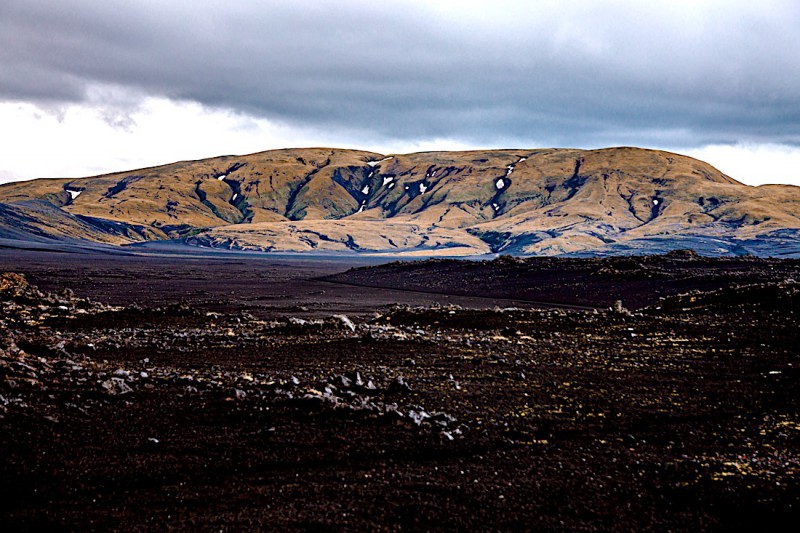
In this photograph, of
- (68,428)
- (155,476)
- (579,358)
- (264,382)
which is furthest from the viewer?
(579,358)

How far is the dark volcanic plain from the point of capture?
27.1 feet

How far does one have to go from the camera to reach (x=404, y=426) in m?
11.5

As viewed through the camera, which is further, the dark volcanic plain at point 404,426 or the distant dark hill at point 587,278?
the distant dark hill at point 587,278

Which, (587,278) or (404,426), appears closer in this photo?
(404,426)

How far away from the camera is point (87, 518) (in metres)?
7.83

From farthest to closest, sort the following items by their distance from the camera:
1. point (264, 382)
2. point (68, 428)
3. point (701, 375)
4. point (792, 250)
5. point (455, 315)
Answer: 1. point (792, 250)
2. point (455, 315)
3. point (701, 375)
4. point (264, 382)
5. point (68, 428)

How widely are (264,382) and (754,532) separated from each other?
32.2 ft

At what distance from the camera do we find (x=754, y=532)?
7.84 m

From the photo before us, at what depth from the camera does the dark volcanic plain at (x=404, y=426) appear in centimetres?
827

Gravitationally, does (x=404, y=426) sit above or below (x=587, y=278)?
above

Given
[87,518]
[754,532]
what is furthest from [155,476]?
[754,532]

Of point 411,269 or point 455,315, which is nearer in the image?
point 455,315

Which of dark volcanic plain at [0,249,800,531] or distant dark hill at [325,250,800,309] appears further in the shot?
distant dark hill at [325,250,800,309]

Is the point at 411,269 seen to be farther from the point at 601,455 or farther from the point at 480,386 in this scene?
the point at 601,455
